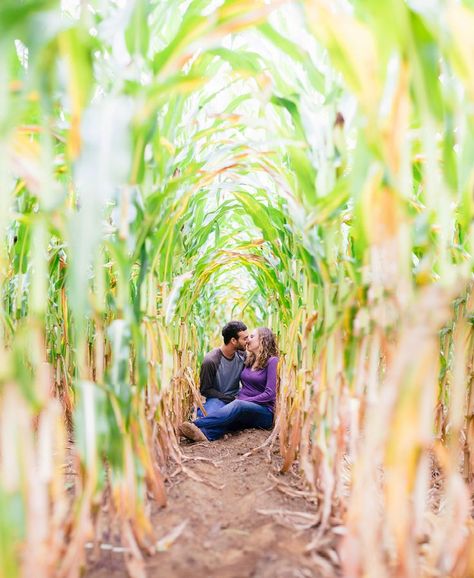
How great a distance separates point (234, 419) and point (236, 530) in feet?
4.57

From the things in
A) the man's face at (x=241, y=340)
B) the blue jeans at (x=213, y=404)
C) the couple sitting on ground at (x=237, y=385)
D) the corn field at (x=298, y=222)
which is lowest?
the blue jeans at (x=213, y=404)

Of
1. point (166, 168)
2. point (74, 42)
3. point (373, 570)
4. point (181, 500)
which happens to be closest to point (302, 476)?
point (181, 500)

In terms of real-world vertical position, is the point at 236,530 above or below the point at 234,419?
above

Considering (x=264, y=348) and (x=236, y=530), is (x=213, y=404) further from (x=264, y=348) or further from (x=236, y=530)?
(x=236, y=530)

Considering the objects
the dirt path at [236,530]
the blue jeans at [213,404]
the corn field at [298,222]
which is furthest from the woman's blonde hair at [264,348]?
the corn field at [298,222]

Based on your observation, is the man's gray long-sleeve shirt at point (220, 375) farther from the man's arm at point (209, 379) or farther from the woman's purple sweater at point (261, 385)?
the woman's purple sweater at point (261, 385)

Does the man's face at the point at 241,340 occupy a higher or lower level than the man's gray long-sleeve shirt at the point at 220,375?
higher

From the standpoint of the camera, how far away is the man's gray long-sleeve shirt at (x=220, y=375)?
9.45ft

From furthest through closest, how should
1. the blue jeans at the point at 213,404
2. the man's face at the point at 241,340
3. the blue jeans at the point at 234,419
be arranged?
the man's face at the point at 241,340, the blue jeans at the point at 213,404, the blue jeans at the point at 234,419

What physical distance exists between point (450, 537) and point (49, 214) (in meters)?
0.76

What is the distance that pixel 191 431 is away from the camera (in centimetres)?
216

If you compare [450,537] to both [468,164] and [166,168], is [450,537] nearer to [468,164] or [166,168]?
[468,164]

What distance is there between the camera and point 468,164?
2.68 feet

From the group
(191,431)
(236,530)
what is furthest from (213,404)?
(236,530)
